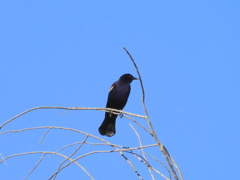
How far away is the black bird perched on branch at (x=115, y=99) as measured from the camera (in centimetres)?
639

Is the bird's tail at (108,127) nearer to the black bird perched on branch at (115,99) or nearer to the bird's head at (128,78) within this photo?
the black bird perched on branch at (115,99)

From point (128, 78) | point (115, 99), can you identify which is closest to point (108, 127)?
point (115, 99)

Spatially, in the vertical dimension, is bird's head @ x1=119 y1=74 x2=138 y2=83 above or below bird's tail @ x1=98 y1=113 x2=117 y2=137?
above

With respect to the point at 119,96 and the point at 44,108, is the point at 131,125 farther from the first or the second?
the point at 119,96

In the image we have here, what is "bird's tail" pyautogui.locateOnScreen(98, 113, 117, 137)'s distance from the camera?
6.36m

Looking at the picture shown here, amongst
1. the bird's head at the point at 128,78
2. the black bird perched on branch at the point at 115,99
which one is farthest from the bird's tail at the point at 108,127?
the bird's head at the point at 128,78

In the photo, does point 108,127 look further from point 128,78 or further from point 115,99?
point 128,78

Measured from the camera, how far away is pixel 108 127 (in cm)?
638

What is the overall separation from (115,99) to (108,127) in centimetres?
45

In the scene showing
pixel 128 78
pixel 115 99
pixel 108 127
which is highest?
pixel 128 78

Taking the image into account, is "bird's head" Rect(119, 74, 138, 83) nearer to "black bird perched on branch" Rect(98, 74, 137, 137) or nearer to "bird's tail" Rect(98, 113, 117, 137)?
"black bird perched on branch" Rect(98, 74, 137, 137)

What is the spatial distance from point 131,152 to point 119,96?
4375mm

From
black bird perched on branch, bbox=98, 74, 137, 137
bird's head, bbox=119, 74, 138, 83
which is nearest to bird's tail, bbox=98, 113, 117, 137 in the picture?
black bird perched on branch, bbox=98, 74, 137, 137

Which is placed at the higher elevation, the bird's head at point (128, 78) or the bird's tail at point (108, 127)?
the bird's head at point (128, 78)
